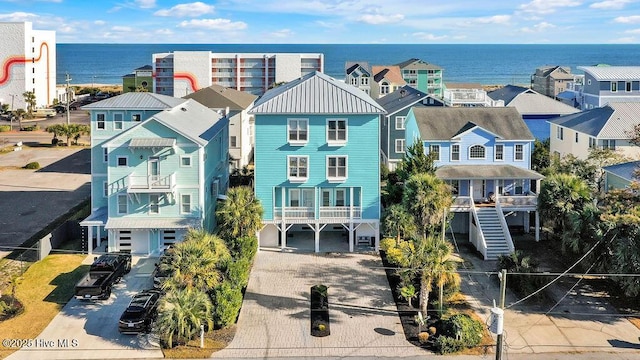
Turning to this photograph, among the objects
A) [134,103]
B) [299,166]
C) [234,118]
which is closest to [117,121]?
[134,103]

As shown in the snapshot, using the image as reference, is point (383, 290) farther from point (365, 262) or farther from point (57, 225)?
point (57, 225)

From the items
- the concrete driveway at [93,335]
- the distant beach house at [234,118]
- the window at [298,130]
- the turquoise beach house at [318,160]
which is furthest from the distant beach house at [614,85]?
the concrete driveway at [93,335]

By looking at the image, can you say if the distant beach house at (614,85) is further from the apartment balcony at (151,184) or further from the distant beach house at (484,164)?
the apartment balcony at (151,184)

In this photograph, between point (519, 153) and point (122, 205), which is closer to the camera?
point (122, 205)

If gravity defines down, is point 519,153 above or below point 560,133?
below

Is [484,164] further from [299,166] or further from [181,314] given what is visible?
[181,314]
